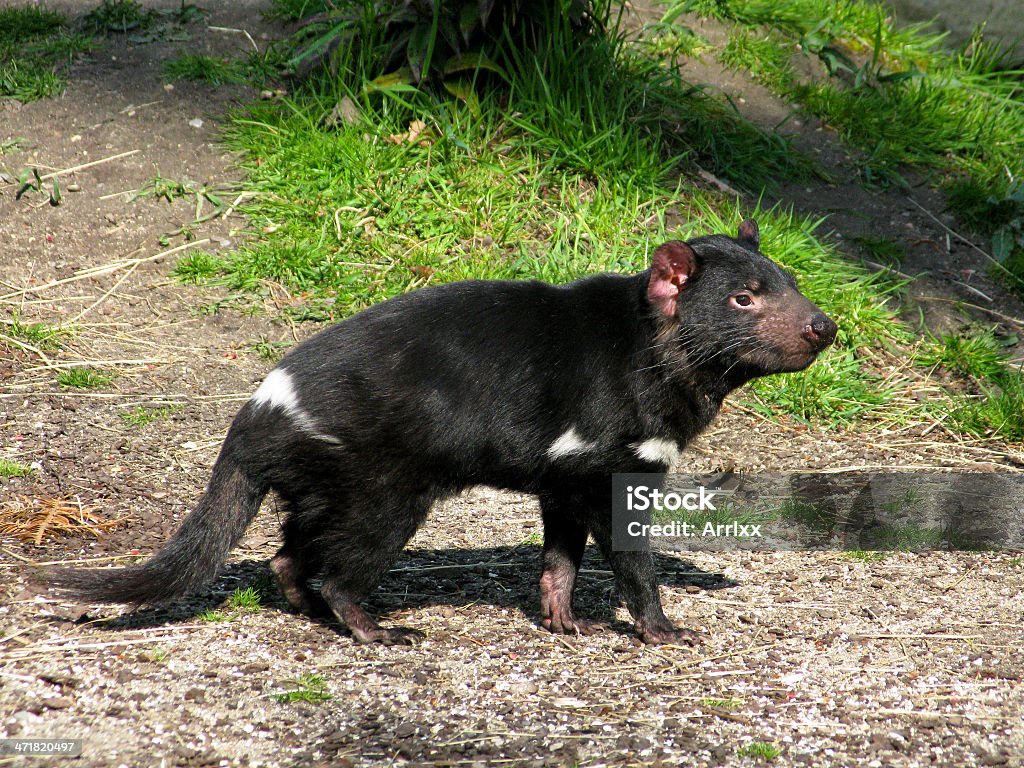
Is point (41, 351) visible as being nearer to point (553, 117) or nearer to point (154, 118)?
point (154, 118)

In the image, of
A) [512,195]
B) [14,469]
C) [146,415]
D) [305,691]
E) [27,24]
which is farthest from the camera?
[27,24]

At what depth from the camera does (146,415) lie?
4773 mm

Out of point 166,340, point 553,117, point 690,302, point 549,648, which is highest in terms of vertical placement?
point 690,302

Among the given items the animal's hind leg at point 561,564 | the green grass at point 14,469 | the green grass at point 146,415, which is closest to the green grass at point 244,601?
the animal's hind leg at point 561,564

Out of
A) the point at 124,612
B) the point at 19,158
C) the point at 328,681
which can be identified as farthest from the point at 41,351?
the point at 328,681

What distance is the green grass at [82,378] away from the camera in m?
4.93

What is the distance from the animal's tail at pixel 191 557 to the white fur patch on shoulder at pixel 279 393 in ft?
0.60

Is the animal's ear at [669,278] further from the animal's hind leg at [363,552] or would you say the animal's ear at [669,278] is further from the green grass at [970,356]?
the green grass at [970,356]

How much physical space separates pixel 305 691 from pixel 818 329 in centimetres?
187

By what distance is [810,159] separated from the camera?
23.0ft

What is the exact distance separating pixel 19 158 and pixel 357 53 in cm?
208

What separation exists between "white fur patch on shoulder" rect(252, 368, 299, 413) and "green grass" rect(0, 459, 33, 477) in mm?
1375

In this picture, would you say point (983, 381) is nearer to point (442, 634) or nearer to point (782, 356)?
point (782, 356)

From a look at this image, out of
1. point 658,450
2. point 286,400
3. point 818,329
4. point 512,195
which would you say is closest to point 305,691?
point 286,400
